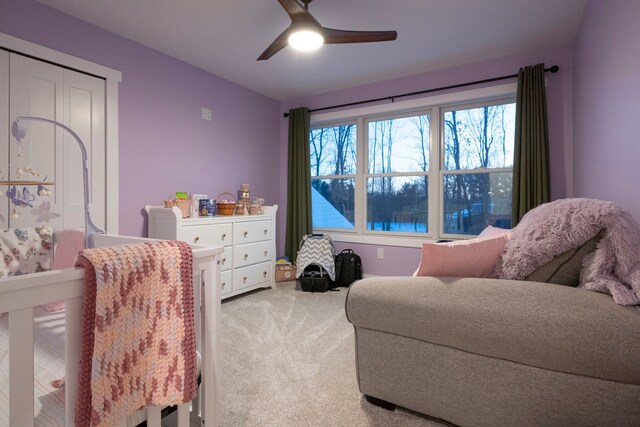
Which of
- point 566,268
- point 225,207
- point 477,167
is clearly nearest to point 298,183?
point 225,207

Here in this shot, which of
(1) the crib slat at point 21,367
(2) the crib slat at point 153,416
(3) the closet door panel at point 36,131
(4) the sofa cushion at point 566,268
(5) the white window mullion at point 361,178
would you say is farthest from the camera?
(5) the white window mullion at point 361,178

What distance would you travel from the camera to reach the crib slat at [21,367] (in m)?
0.68

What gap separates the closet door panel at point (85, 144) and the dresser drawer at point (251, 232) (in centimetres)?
109

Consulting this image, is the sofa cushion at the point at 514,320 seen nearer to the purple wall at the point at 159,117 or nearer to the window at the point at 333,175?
the purple wall at the point at 159,117

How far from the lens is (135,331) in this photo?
85 centimetres

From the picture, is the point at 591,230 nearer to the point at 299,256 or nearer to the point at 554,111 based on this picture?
the point at 554,111

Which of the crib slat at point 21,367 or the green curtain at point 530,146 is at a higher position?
the green curtain at point 530,146

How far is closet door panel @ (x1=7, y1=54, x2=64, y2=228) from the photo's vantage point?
2160 mm

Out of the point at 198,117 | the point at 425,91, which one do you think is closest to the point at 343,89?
the point at 425,91

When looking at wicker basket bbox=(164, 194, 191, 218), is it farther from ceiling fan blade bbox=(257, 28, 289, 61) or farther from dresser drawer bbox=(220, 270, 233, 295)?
ceiling fan blade bbox=(257, 28, 289, 61)

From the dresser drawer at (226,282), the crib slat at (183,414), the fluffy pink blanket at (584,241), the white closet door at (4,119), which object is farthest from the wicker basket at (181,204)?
the fluffy pink blanket at (584,241)

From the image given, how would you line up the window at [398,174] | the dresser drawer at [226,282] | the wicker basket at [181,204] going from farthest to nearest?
1. the window at [398,174]
2. the dresser drawer at [226,282]
3. the wicker basket at [181,204]

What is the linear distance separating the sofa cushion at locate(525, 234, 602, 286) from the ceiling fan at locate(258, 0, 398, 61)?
64.0 inches

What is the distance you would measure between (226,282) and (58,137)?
1710mm
